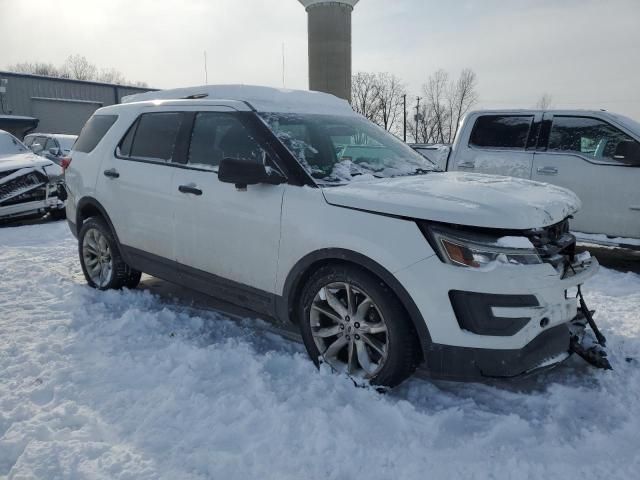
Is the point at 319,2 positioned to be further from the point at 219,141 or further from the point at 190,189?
the point at 190,189

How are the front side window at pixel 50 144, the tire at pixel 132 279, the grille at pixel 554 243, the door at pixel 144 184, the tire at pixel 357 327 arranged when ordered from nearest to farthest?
the grille at pixel 554 243, the tire at pixel 357 327, the door at pixel 144 184, the tire at pixel 132 279, the front side window at pixel 50 144

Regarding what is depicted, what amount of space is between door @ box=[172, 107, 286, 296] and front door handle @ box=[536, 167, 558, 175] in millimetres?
4373

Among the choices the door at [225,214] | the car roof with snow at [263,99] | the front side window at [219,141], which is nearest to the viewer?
the door at [225,214]

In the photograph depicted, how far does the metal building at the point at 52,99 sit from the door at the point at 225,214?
1347 inches

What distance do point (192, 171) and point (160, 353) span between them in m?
1.36

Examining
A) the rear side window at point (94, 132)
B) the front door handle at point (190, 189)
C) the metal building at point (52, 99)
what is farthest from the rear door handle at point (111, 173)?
the metal building at point (52, 99)

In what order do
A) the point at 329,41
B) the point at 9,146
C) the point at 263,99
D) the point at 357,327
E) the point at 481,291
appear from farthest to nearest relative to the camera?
the point at 329,41, the point at 9,146, the point at 263,99, the point at 357,327, the point at 481,291

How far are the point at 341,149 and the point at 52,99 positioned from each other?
37078mm

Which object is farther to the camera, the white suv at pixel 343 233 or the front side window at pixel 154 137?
the front side window at pixel 154 137

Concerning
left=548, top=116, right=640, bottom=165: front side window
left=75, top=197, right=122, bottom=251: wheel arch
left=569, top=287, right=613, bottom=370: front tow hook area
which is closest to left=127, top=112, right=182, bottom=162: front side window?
left=75, top=197, right=122, bottom=251: wheel arch

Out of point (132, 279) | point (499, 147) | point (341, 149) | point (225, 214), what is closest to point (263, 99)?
point (341, 149)

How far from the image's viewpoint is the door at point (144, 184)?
4137 mm

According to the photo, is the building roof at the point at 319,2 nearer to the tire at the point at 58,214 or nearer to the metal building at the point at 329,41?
the metal building at the point at 329,41

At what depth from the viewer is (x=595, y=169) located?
6.19m
